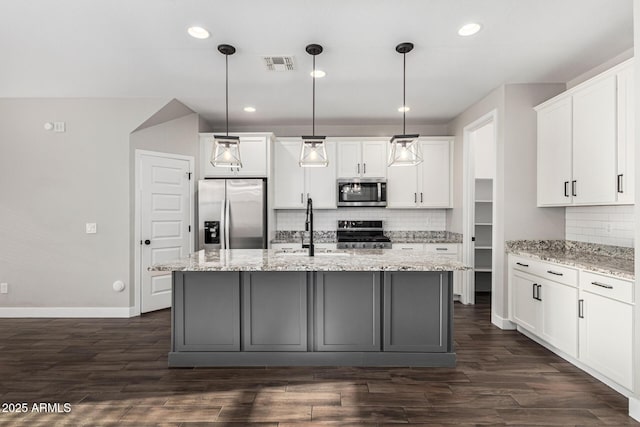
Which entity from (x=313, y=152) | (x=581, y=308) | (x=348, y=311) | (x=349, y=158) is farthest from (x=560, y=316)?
(x=349, y=158)

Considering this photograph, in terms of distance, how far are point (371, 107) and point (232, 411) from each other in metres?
3.84

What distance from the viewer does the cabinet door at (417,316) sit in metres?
2.86

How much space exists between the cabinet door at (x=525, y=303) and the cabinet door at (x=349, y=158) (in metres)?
2.58

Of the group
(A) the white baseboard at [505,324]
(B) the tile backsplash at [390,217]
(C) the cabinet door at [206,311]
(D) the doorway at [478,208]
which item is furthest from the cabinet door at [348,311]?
(B) the tile backsplash at [390,217]

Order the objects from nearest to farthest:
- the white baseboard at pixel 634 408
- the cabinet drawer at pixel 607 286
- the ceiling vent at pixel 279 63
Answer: the white baseboard at pixel 634 408 → the cabinet drawer at pixel 607 286 → the ceiling vent at pixel 279 63

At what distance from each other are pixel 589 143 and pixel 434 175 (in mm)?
2352

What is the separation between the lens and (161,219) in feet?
15.1

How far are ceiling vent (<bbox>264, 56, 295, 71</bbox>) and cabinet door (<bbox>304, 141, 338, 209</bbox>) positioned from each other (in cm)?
201

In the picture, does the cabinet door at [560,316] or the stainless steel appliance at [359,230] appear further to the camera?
the stainless steel appliance at [359,230]

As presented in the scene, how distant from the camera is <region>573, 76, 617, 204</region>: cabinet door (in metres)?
2.81

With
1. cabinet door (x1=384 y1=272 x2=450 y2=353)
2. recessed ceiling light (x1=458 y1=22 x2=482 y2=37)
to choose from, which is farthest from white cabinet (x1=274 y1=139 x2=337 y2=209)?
recessed ceiling light (x1=458 y1=22 x2=482 y2=37)

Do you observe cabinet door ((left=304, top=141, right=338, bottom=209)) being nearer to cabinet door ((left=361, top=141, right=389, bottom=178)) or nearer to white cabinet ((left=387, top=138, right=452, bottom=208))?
cabinet door ((left=361, top=141, right=389, bottom=178))

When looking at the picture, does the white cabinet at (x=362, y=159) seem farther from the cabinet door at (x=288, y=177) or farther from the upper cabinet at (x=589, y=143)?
the upper cabinet at (x=589, y=143)

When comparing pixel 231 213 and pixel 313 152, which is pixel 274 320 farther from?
pixel 231 213
